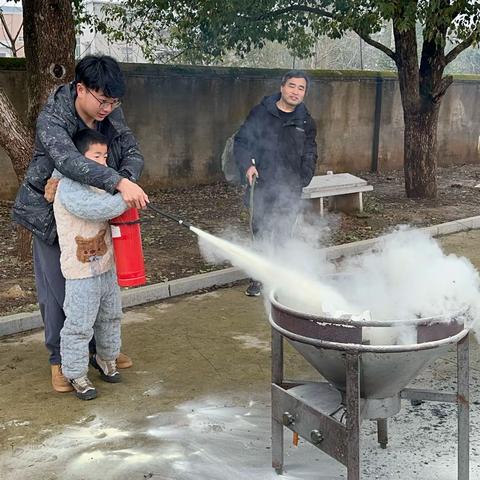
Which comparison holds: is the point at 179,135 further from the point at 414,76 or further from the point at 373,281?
the point at 373,281

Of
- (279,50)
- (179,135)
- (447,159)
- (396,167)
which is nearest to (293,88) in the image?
Result: (179,135)

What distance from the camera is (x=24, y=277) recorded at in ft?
20.2

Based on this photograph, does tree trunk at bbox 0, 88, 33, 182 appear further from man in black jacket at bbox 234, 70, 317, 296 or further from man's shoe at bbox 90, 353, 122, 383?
man's shoe at bbox 90, 353, 122, 383

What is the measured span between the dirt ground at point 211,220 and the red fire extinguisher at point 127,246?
6.38 ft

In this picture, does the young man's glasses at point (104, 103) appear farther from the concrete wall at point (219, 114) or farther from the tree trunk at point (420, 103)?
the tree trunk at point (420, 103)

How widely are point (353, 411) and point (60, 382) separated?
6.87ft

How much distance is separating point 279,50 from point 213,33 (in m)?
19.4

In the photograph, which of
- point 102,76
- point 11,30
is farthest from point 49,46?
point 11,30

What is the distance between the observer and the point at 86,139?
3.69 meters

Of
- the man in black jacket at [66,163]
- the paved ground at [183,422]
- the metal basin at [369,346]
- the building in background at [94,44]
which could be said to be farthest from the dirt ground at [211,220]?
the building in background at [94,44]

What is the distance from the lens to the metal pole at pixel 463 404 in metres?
2.86

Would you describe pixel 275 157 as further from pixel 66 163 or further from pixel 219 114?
pixel 219 114

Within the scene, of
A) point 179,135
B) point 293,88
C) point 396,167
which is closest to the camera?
point 293,88

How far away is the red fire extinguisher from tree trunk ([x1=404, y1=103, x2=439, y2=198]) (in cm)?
744
